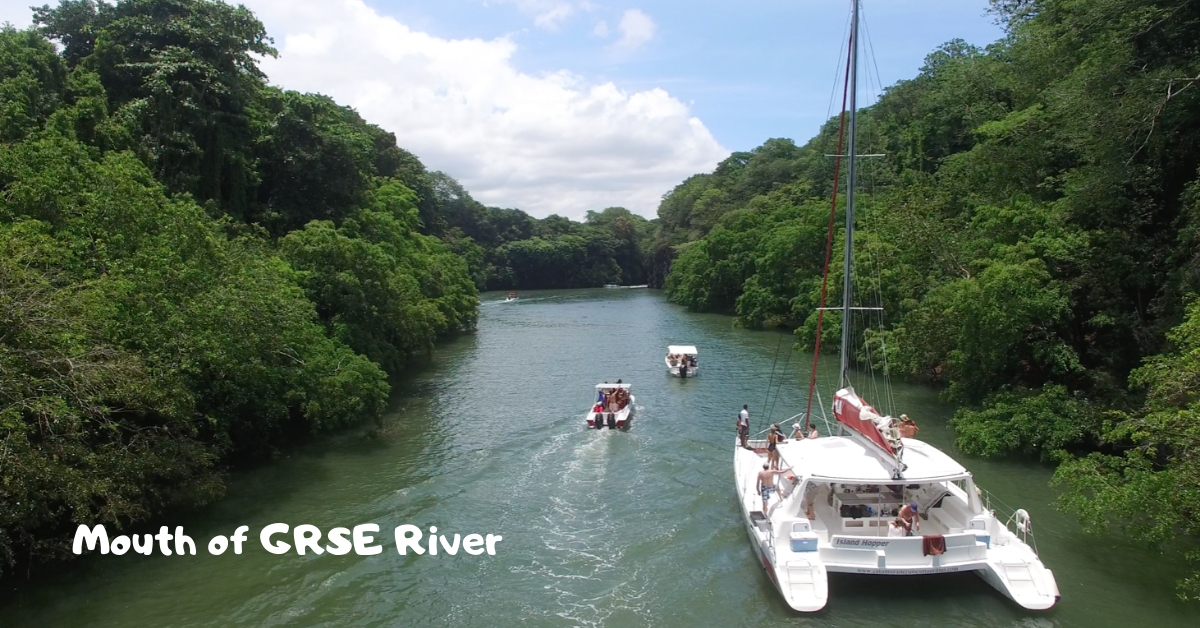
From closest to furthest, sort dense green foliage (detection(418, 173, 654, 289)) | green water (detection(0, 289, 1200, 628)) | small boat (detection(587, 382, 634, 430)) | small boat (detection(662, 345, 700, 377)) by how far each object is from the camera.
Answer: green water (detection(0, 289, 1200, 628)) < small boat (detection(587, 382, 634, 430)) < small boat (detection(662, 345, 700, 377)) < dense green foliage (detection(418, 173, 654, 289))

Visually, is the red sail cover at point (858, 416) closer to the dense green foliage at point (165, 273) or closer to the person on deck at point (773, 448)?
the person on deck at point (773, 448)

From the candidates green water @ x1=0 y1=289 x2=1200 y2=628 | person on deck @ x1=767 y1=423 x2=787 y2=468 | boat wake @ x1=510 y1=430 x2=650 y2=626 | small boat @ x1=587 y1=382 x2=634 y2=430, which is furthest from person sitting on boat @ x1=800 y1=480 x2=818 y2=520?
small boat @ x1=587 y1=382 x2=634 y2=430

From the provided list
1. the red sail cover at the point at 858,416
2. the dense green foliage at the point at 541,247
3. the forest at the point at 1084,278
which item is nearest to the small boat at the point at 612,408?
the forest at the point at 1084,278

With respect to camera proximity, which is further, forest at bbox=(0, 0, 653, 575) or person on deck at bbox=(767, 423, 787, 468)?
person on deck at bbox=(767, 423, 787, 468)

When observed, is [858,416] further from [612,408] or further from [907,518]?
[612,408]

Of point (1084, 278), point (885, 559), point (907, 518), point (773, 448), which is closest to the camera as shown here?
point (885, 559)

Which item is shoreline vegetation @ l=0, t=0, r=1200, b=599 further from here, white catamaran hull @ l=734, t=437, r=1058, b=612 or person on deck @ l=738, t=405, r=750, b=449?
person on deck @ l=738, t=405, r=750, b=449

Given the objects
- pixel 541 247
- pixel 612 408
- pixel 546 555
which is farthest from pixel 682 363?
pixel 541 247

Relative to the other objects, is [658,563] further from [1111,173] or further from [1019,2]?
[1019,2]
